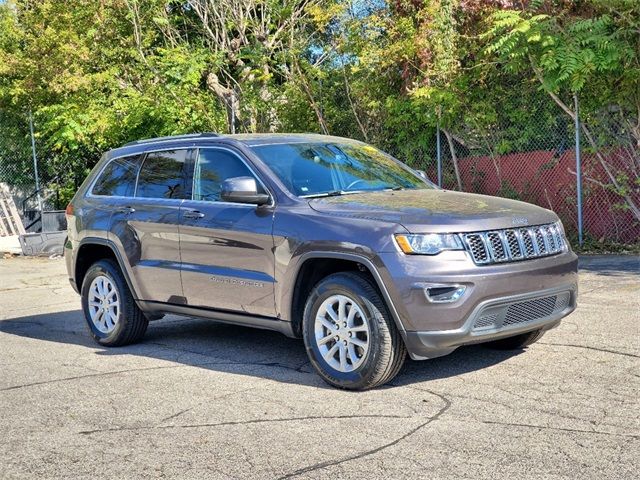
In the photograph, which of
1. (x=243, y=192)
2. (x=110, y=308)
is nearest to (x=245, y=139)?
(x=243, y=192)

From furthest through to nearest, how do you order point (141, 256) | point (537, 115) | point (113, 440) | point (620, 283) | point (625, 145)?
point (537, 115), point (625, 145), point (620, 283), point (141, 256), point (113, 440)

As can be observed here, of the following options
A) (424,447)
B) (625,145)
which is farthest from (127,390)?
(625,145)

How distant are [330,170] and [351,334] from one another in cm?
159

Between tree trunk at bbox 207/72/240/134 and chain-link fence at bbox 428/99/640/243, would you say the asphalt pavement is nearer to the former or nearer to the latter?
chain-link fence at bbox 428/99/640/243

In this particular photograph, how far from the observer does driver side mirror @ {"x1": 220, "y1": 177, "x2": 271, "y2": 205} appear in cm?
668

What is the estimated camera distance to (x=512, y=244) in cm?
613

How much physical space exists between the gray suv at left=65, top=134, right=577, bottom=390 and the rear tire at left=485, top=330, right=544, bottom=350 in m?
0.02

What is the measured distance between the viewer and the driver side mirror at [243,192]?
6.68 metres

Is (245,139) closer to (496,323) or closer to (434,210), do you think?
(434,210)

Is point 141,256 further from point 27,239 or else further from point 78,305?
point 27,239

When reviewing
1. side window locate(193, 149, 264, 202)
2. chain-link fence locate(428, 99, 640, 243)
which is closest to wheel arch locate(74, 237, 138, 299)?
side window locate(193, 149, 264, 202)

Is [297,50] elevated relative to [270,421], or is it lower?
elevated

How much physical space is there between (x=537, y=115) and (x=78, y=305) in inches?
298

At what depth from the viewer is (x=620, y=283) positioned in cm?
1014
